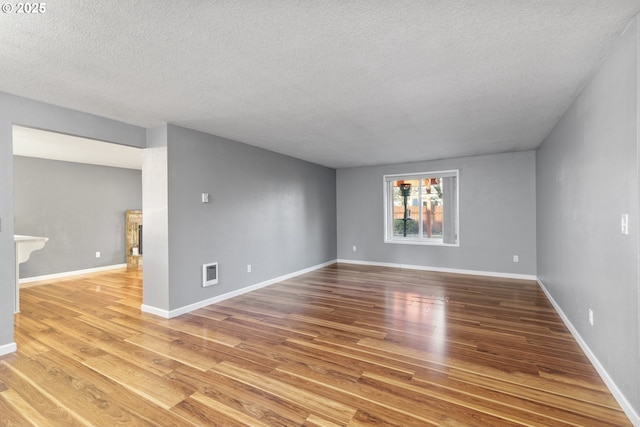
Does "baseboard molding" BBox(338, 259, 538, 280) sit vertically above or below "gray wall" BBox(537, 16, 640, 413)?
below

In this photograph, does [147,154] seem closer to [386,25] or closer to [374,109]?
[374,109]

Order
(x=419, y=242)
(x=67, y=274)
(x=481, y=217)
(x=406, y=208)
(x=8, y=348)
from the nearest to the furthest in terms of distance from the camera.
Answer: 1. (x=8, y=348)
2. (x=481, y=217)
3. (x=67, y=274)
4. (x=419, y=242)
5. (x=406, y=208)

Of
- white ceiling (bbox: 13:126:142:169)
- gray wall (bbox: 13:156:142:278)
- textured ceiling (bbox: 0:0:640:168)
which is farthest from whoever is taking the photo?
gray wall (bbox: 13:156:142:278)

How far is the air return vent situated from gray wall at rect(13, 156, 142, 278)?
395 centimetres

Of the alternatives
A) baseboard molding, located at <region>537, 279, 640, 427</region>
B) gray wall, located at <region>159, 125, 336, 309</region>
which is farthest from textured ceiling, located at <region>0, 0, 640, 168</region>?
baseboard molding, located at <region>537, 279, 640, 427</region>

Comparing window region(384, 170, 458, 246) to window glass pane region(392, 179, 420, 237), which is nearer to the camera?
window region(384, 170, 458, 246)

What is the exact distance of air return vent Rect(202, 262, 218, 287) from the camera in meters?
4.00

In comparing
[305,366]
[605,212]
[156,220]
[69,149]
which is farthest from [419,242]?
[69,149]

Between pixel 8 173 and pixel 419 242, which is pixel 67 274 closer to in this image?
pixel 8 173

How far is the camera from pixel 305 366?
241 centimetres

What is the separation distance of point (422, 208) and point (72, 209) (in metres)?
7.27

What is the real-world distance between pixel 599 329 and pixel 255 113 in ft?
11.8

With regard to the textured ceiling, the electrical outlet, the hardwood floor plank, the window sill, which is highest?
the textured ceiling

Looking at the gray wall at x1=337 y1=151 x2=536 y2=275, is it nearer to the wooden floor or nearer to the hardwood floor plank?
the wooden floor
